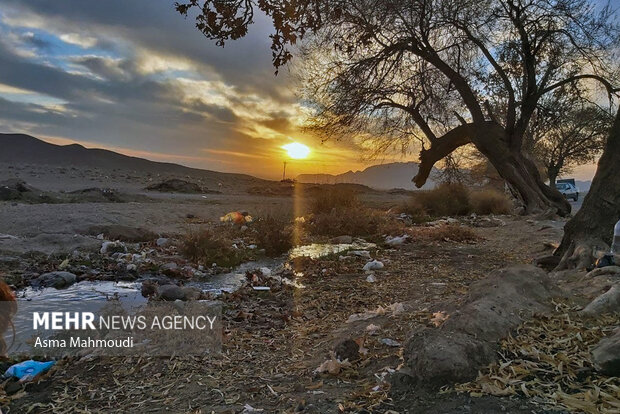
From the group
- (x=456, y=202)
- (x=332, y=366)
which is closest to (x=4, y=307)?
(x=332, y=366)

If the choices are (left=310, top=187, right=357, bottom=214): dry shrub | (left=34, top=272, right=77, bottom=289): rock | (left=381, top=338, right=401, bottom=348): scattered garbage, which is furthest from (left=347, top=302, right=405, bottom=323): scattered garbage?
(left=310, top=187, right=357, bottom=214): dry shrub

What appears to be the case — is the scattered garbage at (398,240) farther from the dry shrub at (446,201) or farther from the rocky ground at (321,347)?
the dry shrub at (446,201)

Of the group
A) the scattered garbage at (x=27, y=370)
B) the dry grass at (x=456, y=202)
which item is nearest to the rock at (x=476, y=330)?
the scattered garbage at (x=27, y=370)

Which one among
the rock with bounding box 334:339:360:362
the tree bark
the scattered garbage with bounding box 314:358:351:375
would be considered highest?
the tree bark

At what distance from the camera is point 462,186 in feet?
66.3

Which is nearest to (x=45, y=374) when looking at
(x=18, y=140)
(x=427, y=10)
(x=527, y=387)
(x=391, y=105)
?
(x=527, y=387)

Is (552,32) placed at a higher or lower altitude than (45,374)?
higher

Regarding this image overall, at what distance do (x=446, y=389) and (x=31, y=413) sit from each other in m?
2.83

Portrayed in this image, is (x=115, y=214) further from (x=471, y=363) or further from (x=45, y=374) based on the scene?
(x=471, y=363)

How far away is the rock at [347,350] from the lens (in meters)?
3.31

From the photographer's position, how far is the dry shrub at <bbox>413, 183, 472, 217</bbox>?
1931 centimetres

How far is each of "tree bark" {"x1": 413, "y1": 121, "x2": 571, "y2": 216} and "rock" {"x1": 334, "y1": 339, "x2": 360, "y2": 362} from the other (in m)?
11.1

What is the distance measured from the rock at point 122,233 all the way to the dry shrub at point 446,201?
12.4m

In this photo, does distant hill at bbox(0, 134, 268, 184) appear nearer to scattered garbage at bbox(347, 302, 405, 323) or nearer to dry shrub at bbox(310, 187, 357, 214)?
dry shrub at bbox(310, 187, 357, 214)
